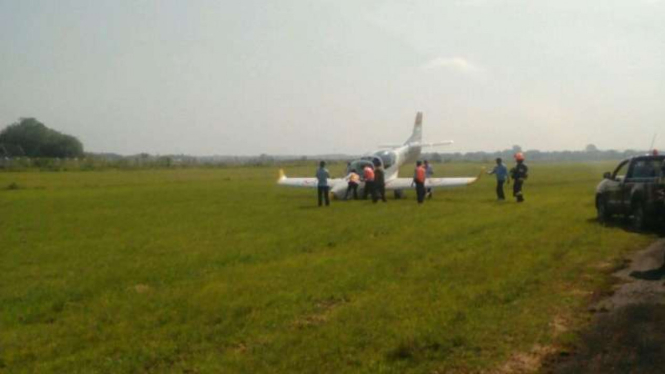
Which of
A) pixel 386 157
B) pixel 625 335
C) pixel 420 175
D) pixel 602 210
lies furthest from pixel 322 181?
pixel 625 335

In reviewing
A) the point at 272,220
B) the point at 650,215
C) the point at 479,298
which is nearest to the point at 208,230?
the point at 272,220

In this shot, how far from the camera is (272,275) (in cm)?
1294

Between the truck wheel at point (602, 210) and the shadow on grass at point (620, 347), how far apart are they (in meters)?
11.7

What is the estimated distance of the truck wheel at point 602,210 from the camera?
20.7m

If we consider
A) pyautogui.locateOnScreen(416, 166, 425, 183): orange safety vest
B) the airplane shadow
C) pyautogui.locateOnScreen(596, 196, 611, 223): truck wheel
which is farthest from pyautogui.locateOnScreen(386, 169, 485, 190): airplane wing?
the airplane shadow

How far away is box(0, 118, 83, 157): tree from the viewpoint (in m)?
136

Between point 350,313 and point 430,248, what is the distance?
6.18 m

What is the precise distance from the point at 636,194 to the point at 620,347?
11.8 meters

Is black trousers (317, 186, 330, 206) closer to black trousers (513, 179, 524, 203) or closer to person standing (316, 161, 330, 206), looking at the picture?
person standing (316, 161, 330, 206)

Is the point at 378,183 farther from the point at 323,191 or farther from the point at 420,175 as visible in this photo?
the point at 323,191

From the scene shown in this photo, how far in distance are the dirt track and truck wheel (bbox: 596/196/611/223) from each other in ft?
29.3

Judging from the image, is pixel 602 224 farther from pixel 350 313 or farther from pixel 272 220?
pixel 350 313

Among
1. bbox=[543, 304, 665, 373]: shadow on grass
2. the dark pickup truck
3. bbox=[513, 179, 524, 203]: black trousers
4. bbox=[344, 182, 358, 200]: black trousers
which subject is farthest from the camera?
bbox=[344, 182, 358, 200]: black trousers

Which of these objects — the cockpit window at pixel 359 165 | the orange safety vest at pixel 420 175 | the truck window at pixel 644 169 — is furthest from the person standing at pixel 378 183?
the truck window at pixel 644 169
